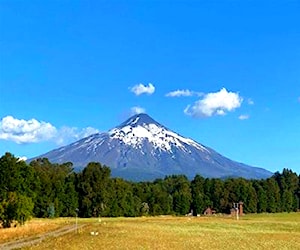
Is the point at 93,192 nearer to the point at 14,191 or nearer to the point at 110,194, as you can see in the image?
the point at 110,194

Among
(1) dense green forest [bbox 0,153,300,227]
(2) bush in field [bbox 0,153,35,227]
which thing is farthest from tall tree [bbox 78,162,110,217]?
(2) bush in field [bbox 0,153,35,227]

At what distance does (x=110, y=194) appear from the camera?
13325 centimetres

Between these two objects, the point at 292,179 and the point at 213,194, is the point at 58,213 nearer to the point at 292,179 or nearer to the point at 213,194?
the point at 213,194

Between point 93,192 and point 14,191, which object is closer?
point 14,191

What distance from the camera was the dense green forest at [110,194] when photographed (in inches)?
4050

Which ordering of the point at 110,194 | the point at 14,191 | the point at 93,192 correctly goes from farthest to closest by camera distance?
the point at 110,194
the point at 93,192
the point at 14,191

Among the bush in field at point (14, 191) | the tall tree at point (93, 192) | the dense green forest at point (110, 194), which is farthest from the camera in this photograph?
the tall tree at point (93, 192)

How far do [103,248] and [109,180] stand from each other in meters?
96.1

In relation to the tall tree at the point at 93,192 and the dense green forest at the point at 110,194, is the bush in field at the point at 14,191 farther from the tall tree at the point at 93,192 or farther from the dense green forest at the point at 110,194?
the tall tree at the point at 93,192

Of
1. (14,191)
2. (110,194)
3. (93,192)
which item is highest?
(93,192)

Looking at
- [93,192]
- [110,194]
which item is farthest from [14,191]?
[110,194]

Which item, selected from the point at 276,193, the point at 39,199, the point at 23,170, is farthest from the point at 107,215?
the point at 276,193

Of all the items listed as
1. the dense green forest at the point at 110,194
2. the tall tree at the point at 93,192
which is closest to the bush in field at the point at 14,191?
the dense green forest at the point at 110,194

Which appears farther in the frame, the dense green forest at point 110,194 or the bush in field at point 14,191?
the dense green forest at point 110,194
